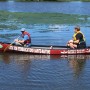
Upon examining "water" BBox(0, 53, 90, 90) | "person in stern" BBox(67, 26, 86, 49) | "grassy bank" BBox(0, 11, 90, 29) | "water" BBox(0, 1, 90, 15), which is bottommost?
"water" BBox(0, 53, 90, 90)

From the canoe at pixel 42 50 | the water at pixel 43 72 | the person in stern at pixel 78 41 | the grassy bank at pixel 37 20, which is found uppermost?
the grassy bank at pixel 37 20

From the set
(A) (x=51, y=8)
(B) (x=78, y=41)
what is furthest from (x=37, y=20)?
(A) (x=51, y=8)

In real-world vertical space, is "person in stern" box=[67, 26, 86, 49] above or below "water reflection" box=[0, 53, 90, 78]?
above

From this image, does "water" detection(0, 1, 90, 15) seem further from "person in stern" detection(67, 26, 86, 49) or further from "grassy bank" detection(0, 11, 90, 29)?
"person in stern" detection(67, 26, 86, 49)

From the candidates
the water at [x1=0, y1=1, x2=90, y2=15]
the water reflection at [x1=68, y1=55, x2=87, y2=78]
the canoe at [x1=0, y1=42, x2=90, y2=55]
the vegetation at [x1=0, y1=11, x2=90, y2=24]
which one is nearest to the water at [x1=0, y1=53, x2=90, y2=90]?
the water reflection at [x1=68, y1=55, x2=87, y2=78]

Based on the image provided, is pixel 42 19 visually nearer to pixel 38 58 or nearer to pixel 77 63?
pixel 38 58

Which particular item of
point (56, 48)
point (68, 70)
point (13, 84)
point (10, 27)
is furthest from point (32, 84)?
point (10, 27)

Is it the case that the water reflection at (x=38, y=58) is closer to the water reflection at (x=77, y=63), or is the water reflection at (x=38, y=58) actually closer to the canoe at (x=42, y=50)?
the water reflection at (x=77, y=63)

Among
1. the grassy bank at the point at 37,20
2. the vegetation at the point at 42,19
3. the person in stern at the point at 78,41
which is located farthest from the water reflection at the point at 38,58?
the vegetation at the point at 42,19

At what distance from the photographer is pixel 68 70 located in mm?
15523

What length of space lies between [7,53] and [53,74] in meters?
5.09

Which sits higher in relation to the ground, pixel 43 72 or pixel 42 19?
pixel 42 19

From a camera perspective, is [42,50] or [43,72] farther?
[42,50]

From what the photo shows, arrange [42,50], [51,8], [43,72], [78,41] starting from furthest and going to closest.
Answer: [51,8] → [78,41] → [42,50] → [43,72]
